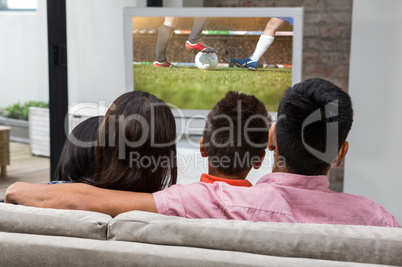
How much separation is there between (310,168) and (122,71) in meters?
2.72

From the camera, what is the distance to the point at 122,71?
3775mm

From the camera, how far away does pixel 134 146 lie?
1.19 meters

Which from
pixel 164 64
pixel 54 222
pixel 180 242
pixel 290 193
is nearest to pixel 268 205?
pixel 290 193

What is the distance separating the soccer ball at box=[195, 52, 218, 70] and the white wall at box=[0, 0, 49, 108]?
0.96 metres

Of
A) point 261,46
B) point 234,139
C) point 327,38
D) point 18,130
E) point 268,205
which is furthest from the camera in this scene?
point 327,38

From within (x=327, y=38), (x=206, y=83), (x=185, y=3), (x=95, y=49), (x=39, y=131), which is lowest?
(x=39, y=131)

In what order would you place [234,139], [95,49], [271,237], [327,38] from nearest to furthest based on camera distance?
1. [271,237]
2. [234,139]
3. [95,49]
4. [327,38]

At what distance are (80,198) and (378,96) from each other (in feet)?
8.71

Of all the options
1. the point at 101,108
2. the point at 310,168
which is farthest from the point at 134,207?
the point at 101,108

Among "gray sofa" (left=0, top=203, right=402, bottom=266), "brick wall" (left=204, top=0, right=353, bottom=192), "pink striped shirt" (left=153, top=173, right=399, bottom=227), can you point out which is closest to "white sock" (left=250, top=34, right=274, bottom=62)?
"brick wall" (left=204, top=0, right=353, bottom=192)

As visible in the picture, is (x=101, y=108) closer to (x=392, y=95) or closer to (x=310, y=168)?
(x=392, y=95)

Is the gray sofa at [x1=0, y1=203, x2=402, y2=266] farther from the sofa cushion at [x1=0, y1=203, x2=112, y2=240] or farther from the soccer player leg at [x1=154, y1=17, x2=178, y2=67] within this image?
the soccer player leg at [x1=154, y1=17, x2=178, y2=67]

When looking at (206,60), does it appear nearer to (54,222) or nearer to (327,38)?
(327,38)

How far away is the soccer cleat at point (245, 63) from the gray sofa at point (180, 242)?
2.29 meters
